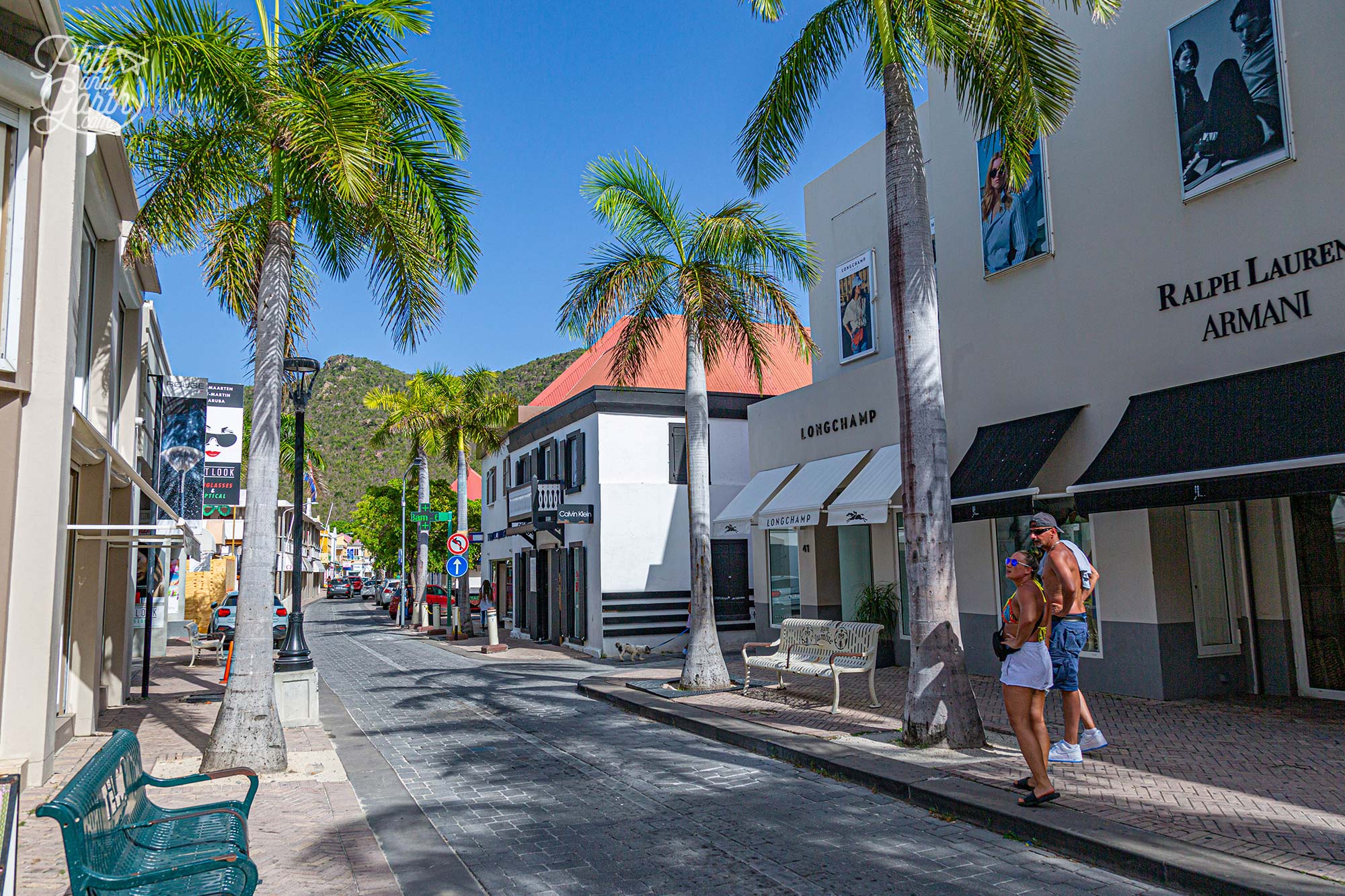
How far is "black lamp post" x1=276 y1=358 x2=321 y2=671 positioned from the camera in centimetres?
1214

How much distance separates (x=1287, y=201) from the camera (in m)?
9.77

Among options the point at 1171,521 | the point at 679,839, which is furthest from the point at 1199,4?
the point at 679,839

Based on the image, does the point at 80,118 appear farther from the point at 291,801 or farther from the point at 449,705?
the point at 449,705

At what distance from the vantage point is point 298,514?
42.5 feet

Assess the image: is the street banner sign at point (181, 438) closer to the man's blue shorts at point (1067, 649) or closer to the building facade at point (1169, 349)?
the building facade at point (1169, 349)

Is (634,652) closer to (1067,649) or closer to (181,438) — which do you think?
(181,438)

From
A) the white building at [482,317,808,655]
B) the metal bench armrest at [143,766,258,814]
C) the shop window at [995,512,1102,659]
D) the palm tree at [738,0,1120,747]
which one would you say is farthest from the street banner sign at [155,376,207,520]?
the metal bench armrest at [143,766,258,814]

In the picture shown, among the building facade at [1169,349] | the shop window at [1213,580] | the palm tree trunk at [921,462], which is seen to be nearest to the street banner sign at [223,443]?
the building facade at [1169,349]

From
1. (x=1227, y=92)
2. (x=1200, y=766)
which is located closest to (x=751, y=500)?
(x=1227, y=92)

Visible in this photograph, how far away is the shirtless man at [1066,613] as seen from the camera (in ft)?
24.1

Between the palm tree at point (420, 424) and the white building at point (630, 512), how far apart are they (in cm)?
1014

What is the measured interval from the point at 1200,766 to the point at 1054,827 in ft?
8.14

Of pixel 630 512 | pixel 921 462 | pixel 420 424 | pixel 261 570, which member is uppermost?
pixel 420 424

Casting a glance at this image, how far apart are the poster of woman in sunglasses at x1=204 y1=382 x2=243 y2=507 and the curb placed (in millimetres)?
17966
